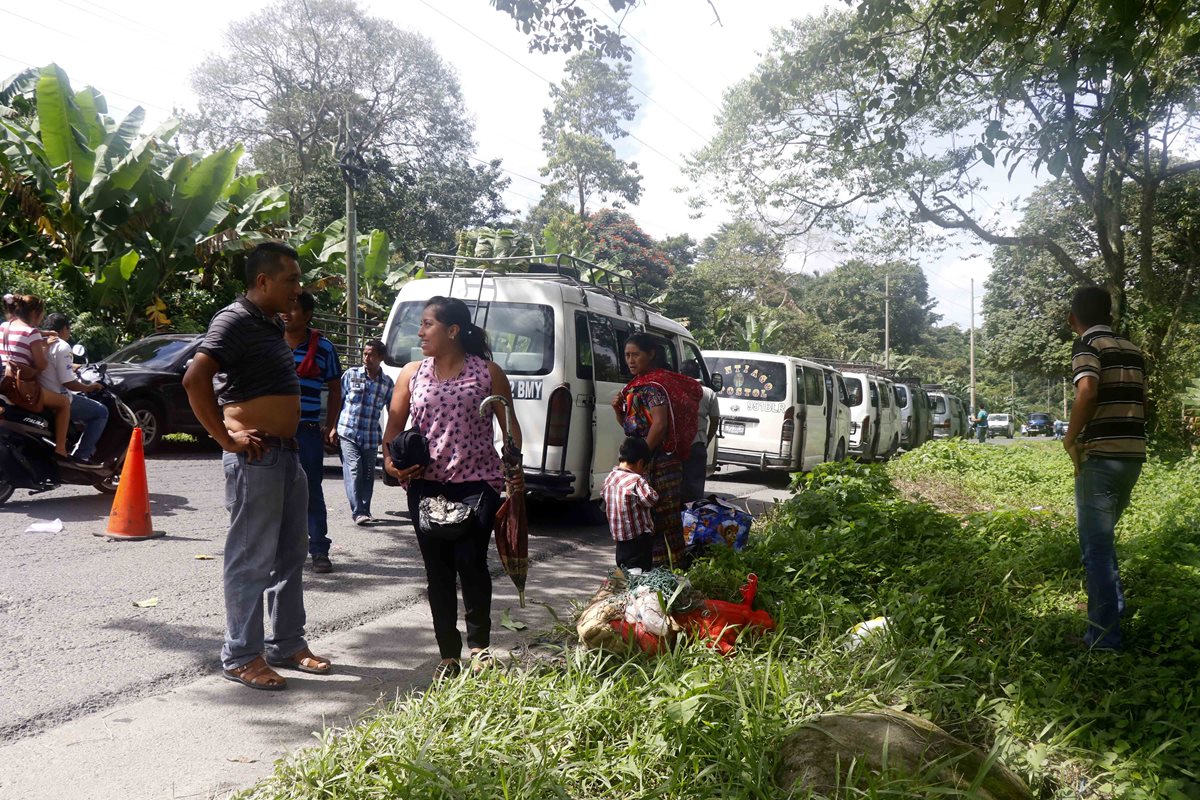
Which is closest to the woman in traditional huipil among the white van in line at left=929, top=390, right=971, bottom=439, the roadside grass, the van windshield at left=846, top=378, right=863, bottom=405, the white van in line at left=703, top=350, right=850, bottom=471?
the roadside grass

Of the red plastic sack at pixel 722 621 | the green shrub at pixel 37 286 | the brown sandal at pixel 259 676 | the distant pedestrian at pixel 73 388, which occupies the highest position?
the green shrub at pixel 37 286

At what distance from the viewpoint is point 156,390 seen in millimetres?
11891

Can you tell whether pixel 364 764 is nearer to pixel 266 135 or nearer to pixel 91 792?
pixel 91 792

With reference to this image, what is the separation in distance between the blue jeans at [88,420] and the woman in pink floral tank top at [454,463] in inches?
207

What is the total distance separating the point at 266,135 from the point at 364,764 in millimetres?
33013

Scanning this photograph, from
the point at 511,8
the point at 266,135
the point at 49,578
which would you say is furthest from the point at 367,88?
the point at 49,578

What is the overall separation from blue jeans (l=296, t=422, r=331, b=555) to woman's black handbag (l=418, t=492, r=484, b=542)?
209cm

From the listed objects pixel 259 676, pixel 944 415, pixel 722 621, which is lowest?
pixel 259 676

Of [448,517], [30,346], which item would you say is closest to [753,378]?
[30,346]

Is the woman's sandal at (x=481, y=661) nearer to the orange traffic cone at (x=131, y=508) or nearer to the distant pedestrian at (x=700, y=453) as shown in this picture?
the distant pedestrian at (x=700, y=453)

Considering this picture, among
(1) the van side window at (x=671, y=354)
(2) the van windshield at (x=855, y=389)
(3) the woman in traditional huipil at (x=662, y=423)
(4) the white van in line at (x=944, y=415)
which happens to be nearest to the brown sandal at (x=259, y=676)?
(3) the woman in traditional huipil at (x=662, y=423)

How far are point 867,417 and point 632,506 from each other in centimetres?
1456

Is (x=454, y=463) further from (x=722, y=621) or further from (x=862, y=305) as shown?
(x=862, y=305)

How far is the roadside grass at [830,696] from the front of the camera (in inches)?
117
